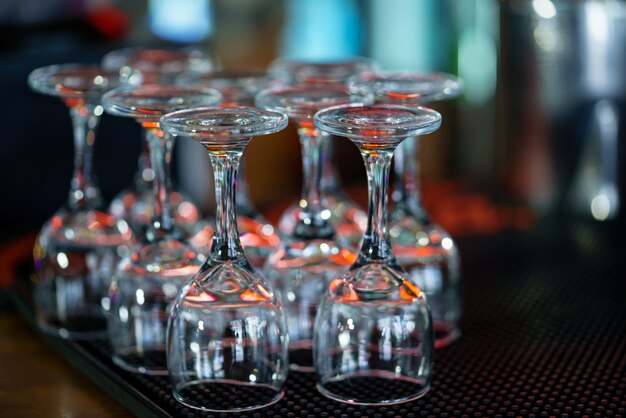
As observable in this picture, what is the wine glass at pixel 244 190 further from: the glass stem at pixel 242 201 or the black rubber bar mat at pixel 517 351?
the black rubber bar mat at pixel 517 351

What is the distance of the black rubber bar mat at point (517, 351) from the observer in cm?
100

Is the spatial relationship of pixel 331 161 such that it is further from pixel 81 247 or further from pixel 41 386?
pixel 41 386

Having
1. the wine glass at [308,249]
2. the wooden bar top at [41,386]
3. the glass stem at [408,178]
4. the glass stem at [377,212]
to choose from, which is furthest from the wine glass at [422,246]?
the wooden bar top at [41,386]

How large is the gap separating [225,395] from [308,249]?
0.64 ft

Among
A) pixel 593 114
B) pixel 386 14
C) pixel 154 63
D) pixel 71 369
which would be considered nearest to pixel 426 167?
pixel 386 14

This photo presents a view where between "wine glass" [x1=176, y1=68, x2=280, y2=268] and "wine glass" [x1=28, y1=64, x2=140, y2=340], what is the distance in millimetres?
84

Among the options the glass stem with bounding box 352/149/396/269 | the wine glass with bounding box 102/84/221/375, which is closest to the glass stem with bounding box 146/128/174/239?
the wine glass with bounding box 102/84/221/375

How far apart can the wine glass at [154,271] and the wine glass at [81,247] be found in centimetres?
11

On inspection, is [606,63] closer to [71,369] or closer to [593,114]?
[593,114]

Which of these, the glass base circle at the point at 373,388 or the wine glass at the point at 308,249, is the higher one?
the wine glass at the point at 308,249

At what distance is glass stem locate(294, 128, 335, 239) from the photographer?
113 centimetres

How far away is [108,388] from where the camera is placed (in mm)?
1086

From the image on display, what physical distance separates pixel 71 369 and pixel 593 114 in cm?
124

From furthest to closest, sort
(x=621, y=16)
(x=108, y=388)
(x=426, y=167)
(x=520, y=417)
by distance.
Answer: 1. (x=426, y=167)
2. (x=621, y=16)
3. (x=108, y=388)
4. (x=520, y=417)
